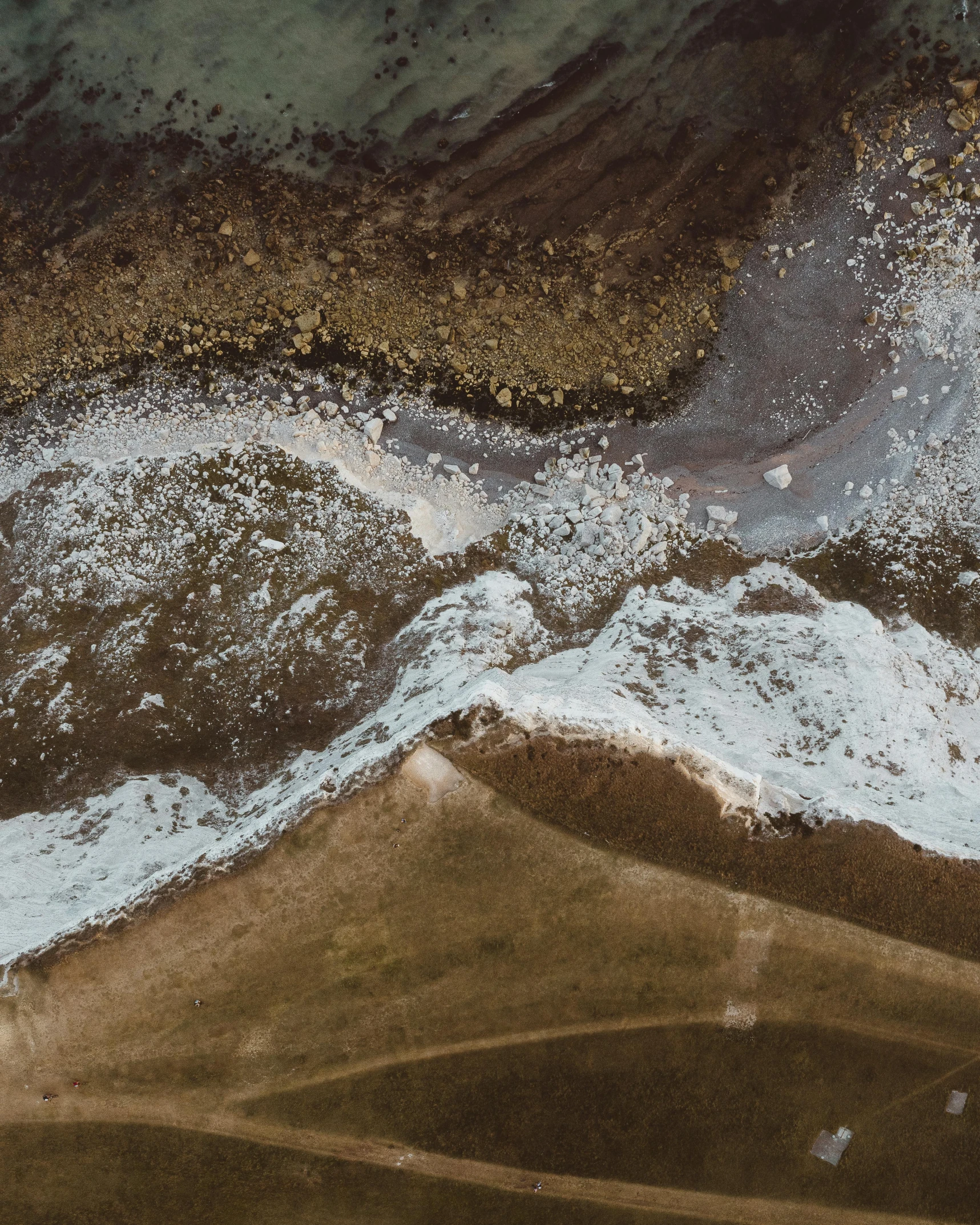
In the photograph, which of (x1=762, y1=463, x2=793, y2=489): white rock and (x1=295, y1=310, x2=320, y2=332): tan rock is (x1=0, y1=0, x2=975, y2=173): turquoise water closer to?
(x1=295, y1=310, x2=320, y2=332): tan rock

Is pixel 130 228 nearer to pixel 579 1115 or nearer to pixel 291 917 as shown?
pixel 291 917

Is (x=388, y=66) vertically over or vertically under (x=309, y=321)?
over

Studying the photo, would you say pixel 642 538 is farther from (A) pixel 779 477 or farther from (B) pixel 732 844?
(B) pixel 732 844

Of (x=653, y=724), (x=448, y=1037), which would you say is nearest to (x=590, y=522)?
(x=653, y=724)

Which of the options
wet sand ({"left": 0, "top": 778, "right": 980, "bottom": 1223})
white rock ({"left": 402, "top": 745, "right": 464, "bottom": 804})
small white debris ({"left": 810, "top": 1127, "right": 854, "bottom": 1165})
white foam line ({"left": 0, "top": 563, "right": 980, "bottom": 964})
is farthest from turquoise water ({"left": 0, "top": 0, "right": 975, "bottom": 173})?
small white debris ({"left": 810, "top": 1127, "right": 854, "bottom": 1165})

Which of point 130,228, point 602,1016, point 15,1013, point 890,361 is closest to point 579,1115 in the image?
point 602,1016
